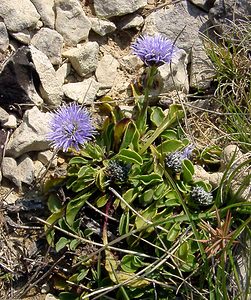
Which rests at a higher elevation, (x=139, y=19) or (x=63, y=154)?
(x=139, y=19)

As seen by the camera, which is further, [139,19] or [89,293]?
[139,19]

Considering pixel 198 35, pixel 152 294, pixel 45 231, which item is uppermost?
pixel 198 35

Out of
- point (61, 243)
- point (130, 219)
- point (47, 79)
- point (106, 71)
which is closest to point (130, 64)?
point (106, 71)

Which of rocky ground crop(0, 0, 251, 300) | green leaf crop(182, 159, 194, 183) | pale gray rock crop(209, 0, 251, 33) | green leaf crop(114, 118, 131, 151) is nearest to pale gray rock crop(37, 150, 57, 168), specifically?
rocky ground crop(0, 0, 251, 300)

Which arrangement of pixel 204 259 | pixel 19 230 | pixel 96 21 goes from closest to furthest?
1. pixel 204 259
2. pixel 19 230
3. pixel 96 21

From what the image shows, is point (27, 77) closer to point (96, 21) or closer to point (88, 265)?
point (96, 21)

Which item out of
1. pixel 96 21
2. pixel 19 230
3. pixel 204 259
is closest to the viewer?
pixel 204 259

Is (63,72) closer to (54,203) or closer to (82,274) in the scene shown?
(54,203)

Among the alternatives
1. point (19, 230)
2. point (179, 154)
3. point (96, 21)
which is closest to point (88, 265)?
point (19, 230)
